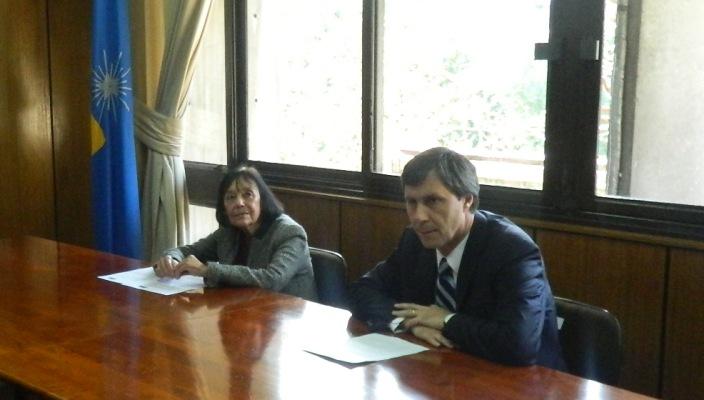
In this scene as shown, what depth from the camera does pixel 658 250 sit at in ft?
8.86

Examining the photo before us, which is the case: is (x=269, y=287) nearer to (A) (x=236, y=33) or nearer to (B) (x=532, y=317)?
(B) (x=532, y=317)

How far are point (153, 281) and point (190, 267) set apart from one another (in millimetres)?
145

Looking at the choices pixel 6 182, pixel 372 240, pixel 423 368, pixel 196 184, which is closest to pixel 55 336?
pixel 423 368

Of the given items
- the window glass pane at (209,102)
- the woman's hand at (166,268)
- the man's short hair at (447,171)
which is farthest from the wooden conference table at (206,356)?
the window glass pane at (209,102)

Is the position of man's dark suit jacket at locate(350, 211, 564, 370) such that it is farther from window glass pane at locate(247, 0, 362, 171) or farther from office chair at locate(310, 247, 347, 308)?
window glass pane at locate(247, 0, 362, 171)

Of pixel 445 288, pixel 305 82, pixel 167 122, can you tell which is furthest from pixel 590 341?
pixel 167 122

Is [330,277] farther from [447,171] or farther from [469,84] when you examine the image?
[469,84]

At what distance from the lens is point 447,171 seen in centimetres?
221

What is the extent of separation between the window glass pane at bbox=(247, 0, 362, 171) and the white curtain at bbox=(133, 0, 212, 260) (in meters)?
0.33

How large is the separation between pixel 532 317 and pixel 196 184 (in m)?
2.78

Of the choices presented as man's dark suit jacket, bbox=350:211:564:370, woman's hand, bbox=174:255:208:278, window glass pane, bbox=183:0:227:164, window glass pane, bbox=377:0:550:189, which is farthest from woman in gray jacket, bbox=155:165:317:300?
window glass pane, bbox=183:0:227:164

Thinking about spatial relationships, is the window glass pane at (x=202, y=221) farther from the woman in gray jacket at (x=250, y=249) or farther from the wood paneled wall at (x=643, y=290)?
the wood paneled wall at (x=643, y=290)

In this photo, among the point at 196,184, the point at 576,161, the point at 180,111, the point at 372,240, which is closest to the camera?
the point at 576,161

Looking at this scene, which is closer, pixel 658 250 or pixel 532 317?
pixel 532 317
